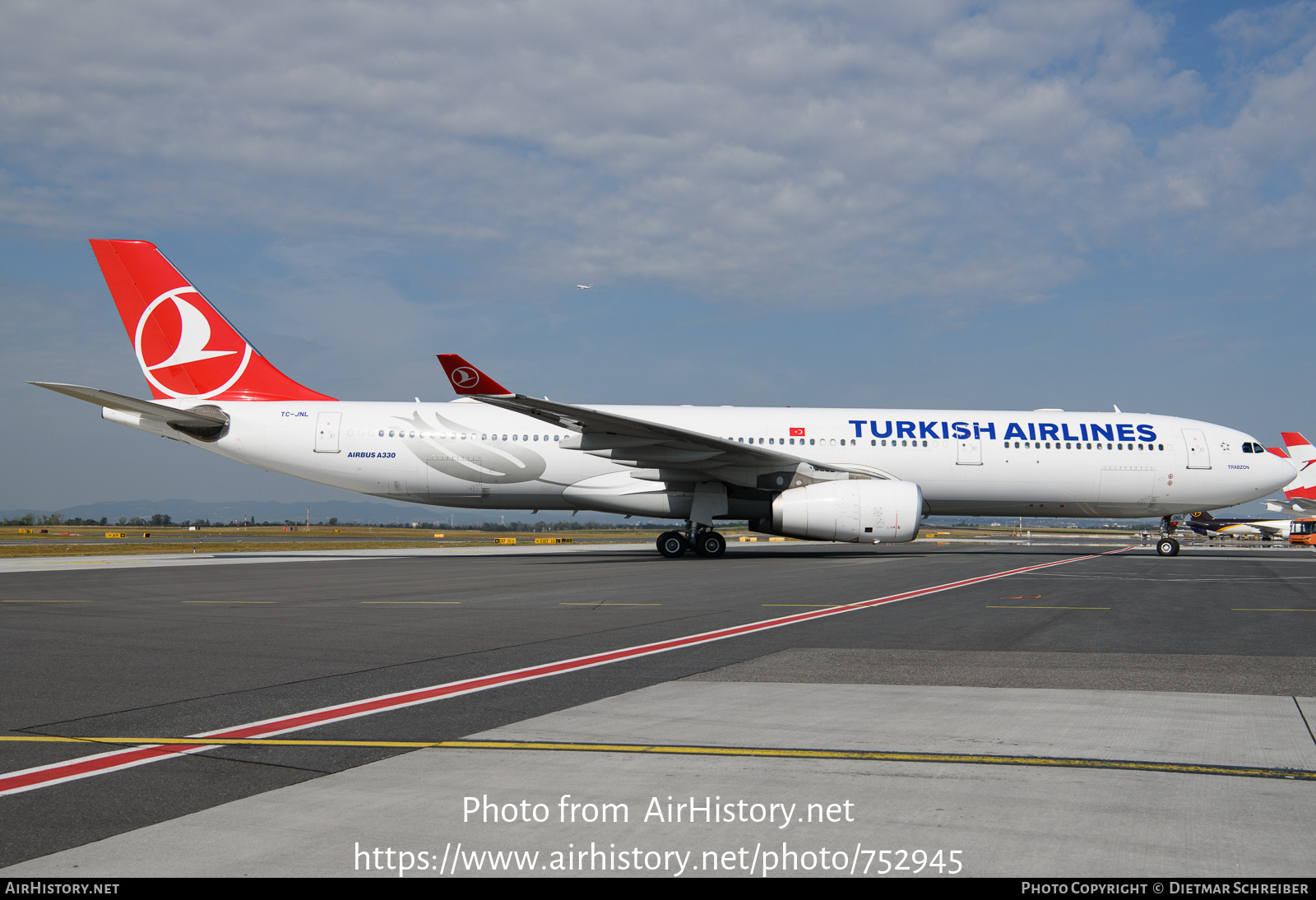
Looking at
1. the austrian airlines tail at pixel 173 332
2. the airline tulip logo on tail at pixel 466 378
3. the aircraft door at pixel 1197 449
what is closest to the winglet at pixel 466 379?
the airline tulip logo on tail at pixel 466 378

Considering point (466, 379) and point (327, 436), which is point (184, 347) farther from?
point (466, 379)

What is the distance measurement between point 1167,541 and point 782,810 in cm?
2648

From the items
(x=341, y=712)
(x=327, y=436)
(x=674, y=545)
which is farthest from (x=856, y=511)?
(x=341, y=712)

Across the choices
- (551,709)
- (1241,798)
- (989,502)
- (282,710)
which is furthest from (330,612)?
(989,502)

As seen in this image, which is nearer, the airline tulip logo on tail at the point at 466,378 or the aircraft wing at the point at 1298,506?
the airline tulip logo on tail at the point at 466,378

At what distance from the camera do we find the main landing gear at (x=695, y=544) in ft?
73.0

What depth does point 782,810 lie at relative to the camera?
3.25 m

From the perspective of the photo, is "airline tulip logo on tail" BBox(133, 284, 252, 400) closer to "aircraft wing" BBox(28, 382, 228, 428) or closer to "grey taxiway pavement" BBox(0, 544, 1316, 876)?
"aircraft wing" BBox(28, 382, 228, 428)

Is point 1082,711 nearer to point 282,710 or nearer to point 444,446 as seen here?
point 282,710

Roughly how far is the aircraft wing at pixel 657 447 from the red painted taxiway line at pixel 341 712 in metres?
10.5

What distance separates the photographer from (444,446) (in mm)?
22516

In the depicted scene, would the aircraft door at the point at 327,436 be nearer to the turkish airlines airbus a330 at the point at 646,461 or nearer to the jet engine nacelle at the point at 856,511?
the turkish airlines airbus a330 at the point at 646,461

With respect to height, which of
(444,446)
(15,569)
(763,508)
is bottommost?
(15,569)

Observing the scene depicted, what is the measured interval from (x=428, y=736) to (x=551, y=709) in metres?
0.86
